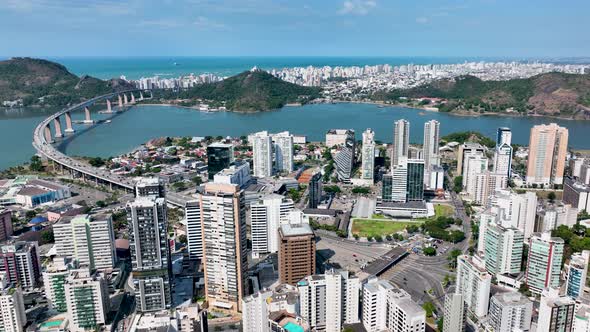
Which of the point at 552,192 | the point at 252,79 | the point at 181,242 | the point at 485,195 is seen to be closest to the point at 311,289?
Result: the point at 181,242

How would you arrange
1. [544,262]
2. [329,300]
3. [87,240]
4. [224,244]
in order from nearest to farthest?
[329,300]
[224,244]
[544,262]
[87,240]

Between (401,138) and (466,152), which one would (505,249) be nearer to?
(466,152)

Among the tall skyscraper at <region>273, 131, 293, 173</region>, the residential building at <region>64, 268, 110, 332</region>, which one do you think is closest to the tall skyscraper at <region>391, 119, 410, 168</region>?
the tall skyscraper at <region>273, 131, 293, 173</region>

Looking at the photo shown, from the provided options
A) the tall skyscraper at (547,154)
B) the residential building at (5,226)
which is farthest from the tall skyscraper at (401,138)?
the residential building at (5,226)

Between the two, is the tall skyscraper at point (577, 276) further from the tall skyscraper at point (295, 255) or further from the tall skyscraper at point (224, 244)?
the tall skyscraper at point (224, 244)

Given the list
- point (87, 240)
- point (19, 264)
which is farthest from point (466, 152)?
point (19, 264)
